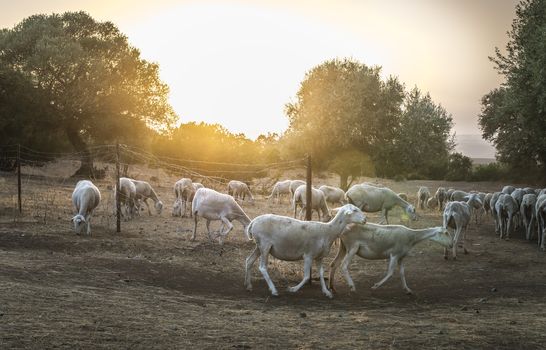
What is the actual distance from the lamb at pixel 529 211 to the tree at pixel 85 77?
28.0 metres

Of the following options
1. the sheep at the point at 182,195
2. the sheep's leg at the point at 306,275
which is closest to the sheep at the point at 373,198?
the sheep at the point at 182,195

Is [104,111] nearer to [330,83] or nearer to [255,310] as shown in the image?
[330,83]

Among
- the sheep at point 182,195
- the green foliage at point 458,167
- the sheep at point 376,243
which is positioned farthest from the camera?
the green foliage at point 458,167

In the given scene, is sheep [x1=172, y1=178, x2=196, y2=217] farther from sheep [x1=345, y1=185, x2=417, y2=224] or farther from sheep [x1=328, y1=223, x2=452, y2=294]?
sheep [x1=328, y1=223, x2=452, y2=294]

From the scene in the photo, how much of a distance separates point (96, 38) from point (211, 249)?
30.5 metres

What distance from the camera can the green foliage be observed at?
6272 cm

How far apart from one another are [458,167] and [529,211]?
42850mm

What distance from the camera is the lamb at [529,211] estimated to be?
2164 centimetres

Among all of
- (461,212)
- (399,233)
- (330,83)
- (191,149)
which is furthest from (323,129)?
(399,233)

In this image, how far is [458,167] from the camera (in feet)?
212

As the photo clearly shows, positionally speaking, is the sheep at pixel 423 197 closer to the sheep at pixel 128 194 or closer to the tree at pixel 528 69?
the tree at pixel 528 69

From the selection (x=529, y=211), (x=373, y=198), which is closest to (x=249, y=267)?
(x=373, y=198)

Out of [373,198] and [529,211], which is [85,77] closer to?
[373,198]

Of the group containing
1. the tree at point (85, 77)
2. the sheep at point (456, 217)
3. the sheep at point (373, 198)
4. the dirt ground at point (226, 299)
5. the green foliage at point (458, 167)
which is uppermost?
the tree at point (85, 77)
